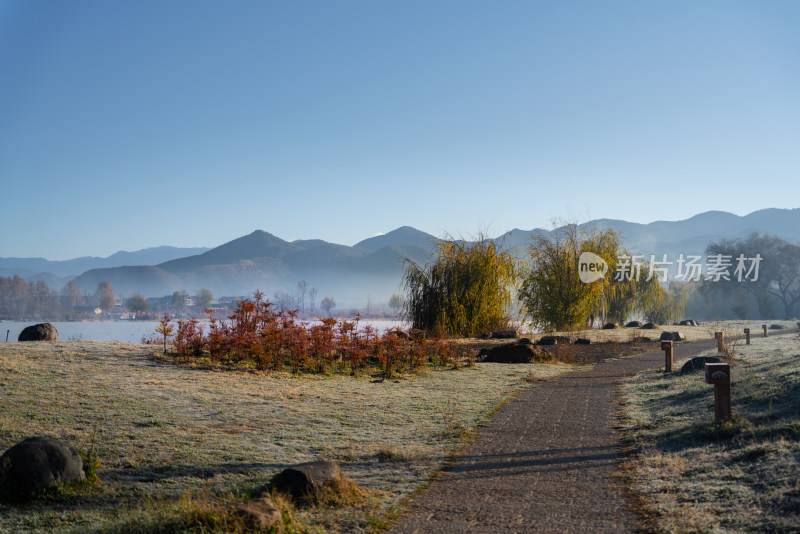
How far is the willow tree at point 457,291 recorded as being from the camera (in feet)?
90.7

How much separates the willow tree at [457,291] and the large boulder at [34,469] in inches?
863

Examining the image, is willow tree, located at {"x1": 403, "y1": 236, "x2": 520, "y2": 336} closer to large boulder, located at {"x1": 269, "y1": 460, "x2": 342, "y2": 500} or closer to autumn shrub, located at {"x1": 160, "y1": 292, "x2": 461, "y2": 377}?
autumn shrub, located at {"x1": 160, "y1": 292, "x2": 461, "y2": 377}

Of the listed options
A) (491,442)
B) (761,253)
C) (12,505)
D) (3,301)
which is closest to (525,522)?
(491,442)

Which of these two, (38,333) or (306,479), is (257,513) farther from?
(38,333)

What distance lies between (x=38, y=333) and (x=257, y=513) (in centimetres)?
1367

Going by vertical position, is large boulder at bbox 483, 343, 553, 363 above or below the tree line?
below

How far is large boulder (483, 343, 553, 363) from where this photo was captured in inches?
739

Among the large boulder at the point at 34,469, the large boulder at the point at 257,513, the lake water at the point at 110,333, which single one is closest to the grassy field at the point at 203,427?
the large boulder at the point at 34,469

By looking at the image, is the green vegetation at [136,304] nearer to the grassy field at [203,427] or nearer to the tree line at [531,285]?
the tree line at [531,285]

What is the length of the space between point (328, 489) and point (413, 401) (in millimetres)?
5720

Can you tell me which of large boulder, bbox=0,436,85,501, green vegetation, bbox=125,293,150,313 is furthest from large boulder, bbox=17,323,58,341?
green vegetation, bbox=125,293,150,313

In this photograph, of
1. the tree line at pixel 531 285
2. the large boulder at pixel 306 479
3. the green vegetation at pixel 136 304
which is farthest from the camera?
the green vegetation at pixel 136 304

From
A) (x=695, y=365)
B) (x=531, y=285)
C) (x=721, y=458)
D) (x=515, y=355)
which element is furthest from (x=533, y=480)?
(x=531, y=285)

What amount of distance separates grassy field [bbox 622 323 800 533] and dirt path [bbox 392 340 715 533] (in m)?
0.33
